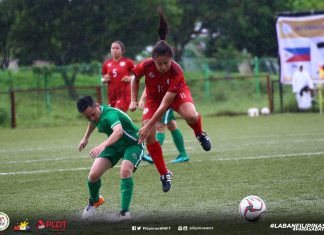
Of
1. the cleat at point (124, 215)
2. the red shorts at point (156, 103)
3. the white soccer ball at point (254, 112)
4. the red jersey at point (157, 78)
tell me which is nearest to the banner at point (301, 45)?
the white soccer ball at point (254, 112)

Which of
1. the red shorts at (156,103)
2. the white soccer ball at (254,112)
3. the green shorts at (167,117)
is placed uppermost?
the red shorts at (156,103)

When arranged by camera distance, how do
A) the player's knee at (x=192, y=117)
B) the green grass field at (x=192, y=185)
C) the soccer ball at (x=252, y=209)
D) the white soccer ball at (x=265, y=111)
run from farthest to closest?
the white soccer ball at (x=265, y=111), the player's knee at (x=192, y=117), the green grass field at (x=192, y=185), the soccer ball at (x=252, y=209)

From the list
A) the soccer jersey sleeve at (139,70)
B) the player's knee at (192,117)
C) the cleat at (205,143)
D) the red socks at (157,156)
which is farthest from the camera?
the cleat at (205,143)

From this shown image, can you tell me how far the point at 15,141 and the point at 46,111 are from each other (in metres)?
7.62

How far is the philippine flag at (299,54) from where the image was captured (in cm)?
2734

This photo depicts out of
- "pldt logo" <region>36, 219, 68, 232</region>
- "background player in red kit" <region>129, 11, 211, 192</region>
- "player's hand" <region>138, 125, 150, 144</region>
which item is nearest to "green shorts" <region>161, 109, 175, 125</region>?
"background player in red kit" <region>129, 11, 211, 192</region>

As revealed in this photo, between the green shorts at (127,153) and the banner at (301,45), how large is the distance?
19.4 metres

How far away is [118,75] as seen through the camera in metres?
15.5

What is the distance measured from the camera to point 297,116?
26188mm

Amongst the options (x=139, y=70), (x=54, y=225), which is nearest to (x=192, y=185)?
(x=139, y=70)

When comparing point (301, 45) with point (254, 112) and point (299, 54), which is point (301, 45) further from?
point (254, 112)

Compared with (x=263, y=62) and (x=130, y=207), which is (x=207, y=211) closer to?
(x=130, y=207)

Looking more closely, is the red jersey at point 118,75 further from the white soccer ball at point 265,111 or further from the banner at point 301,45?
the white soccer ball at point 265,111

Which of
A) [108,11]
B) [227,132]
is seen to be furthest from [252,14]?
[227,132]
